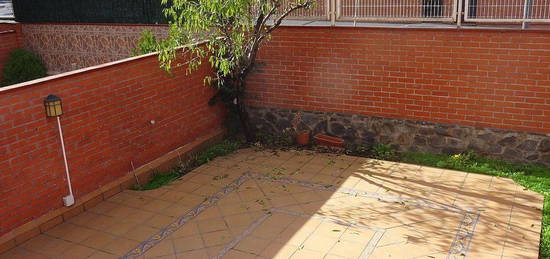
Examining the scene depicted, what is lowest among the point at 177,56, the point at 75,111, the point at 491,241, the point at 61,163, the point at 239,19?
the point at 491,241

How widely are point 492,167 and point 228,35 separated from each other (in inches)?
179

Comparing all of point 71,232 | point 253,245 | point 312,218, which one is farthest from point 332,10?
point 71,232

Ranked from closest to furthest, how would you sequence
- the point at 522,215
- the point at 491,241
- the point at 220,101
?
1. the point at 491,241
2. the point at 522,215
3. the point at 220,101

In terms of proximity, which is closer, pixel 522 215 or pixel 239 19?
pixel 522 215

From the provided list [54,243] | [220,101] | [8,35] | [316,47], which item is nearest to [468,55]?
[316,47]

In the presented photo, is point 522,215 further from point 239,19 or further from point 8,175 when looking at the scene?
point 8,175

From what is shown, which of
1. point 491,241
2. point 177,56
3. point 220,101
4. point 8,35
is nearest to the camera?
point 491,241

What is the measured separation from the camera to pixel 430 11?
8.11 meters

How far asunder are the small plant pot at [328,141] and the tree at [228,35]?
4.00 feet

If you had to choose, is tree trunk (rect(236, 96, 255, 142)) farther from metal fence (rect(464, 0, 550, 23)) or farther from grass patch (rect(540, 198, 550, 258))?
grass patch (rect(540, 198, 550, 258))

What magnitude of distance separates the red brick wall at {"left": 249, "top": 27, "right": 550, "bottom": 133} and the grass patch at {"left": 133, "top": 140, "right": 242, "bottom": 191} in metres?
1.09

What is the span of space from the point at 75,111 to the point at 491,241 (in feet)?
17.4

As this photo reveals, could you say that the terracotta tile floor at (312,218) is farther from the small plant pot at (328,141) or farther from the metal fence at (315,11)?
the metal fence at (315,11)

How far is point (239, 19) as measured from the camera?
25.9 feet
